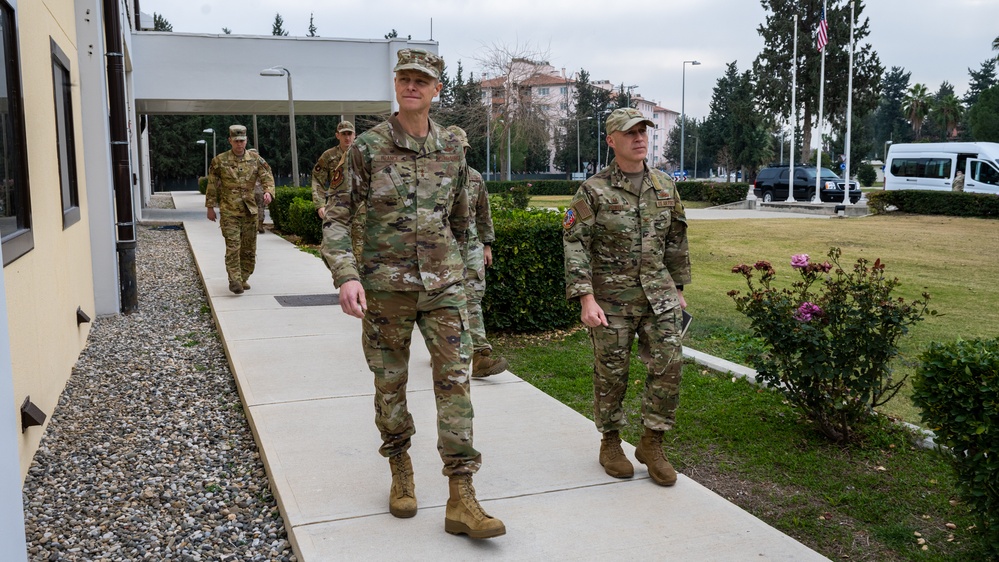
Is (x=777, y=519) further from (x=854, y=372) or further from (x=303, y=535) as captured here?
(x=303, y=535)

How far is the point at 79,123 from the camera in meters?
8.39

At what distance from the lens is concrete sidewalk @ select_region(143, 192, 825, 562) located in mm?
3422

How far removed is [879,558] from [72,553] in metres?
3.38

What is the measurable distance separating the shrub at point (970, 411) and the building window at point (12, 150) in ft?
15.2

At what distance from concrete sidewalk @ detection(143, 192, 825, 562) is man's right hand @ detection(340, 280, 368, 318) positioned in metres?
0.95

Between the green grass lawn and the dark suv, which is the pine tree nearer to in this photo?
the dark suv

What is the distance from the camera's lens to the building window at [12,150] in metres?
4.90

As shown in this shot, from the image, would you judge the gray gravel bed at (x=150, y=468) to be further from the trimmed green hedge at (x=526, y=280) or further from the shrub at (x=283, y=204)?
the shrub at (x=283, y=204)

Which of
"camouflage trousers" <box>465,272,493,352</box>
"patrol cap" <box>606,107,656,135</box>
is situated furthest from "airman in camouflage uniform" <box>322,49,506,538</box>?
"camouflage trousers" <box>465,272,493,352</box>

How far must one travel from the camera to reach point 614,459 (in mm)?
4238

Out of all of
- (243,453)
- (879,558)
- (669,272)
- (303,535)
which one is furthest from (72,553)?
(879,558)

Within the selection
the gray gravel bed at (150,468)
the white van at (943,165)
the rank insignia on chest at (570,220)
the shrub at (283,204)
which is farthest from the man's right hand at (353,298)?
the white van at (943,165)

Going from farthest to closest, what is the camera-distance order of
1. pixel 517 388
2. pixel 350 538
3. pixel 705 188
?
pixel 705 188 → pixel 517 388 → pixel 350 538

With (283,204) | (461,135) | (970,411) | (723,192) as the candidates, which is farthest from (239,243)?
(723,192)
